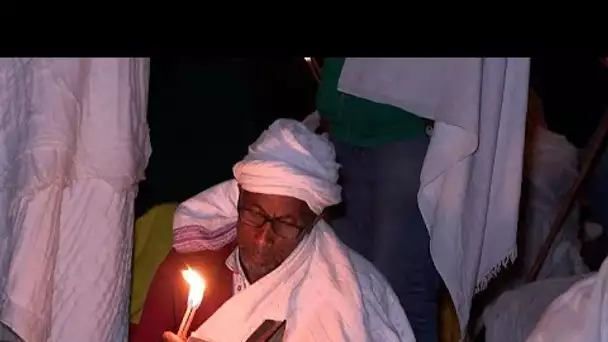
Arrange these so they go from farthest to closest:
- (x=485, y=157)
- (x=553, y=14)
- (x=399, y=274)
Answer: (x=399, y=274) → (x=485, y=157) → (x=553, y=14)

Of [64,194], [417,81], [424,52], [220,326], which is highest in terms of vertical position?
[424,52]

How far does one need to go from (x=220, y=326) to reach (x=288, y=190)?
0.20m

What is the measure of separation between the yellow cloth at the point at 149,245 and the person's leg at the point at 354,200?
1.05ft

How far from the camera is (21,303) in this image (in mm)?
1133

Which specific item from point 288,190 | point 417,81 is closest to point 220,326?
point 288,190

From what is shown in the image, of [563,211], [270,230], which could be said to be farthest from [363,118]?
[563,211]

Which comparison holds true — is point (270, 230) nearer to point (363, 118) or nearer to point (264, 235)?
point (264, 235)

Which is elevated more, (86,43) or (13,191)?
(86,43)

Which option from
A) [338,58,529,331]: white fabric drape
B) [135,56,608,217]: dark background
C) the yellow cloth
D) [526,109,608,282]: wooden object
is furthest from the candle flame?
[526,109,608,282]: wooden object

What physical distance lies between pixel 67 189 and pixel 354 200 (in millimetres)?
469

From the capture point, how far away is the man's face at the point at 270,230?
128 cm

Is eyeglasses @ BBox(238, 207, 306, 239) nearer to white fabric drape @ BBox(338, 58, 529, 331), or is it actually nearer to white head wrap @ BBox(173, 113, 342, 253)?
white head wrap @ BBox(173, 113, 342, 253)

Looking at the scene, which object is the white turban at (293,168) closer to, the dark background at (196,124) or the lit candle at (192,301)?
the lit candle at (192,301)

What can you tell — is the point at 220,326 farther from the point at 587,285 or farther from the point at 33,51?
the point at 33,51
